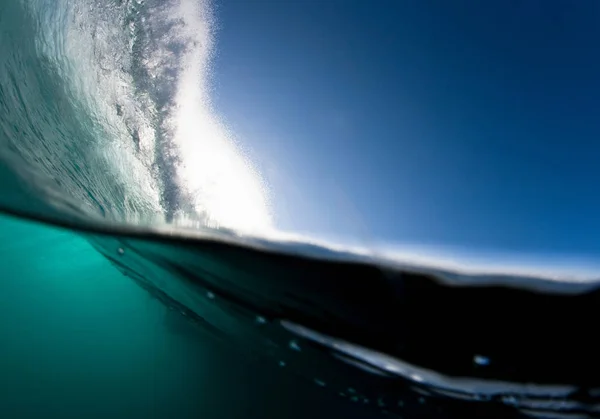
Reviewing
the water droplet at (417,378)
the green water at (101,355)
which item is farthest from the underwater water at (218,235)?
the green water at (101,355)

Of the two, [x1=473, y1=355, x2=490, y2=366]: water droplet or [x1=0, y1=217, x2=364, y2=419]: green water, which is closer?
[x1=473, y1=355, x2=490, y2=366]: water droplet

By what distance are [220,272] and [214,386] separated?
42.0 ft

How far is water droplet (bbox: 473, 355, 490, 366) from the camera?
354 centimetres

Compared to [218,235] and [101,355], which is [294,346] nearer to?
[218,235]

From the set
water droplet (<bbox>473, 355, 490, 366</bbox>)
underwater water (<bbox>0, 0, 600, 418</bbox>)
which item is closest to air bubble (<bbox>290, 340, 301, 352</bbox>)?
underwater water (<bbox>0, 0, 600, 418</bbox>)

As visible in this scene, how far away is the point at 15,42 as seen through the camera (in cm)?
284

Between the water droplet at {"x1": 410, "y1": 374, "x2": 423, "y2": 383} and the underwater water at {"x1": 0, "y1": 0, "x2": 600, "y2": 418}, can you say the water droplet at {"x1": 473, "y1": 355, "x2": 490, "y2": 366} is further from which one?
the water droplet at {"x1": 410, "y1": 374, "x2": 423, "y2": 383}

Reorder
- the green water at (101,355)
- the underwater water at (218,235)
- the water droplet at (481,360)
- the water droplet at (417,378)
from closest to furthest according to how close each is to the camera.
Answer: the underwater water at (218,235) → the water droplet at (481,360) → the water droplet at (417,378) → the green water at (101,355)

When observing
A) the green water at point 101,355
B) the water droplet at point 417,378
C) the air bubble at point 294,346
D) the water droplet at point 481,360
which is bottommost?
the green water at point 101,355

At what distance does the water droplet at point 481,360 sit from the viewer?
3.54 m

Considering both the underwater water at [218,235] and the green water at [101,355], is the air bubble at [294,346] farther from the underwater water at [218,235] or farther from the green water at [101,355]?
the green water at [101,355]

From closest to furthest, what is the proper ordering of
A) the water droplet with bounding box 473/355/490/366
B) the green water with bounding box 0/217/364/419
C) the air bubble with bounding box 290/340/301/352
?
the water droplet with bounding box 473/355/490/366, the air bubble with bounding box 290/340/301/352, the green water with bounding box 0/217/364/419

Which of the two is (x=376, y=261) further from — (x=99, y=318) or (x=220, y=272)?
(x=99, y=318)

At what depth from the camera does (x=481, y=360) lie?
362 centimetres
